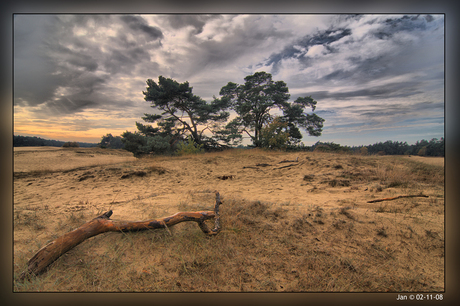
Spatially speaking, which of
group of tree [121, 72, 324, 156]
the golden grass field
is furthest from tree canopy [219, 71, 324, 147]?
the golden grass field

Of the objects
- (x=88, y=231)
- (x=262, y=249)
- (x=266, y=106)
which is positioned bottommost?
(x=262, y=249)

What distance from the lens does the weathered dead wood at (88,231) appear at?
1.47m

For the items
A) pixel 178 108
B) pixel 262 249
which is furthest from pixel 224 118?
pixel 262 249

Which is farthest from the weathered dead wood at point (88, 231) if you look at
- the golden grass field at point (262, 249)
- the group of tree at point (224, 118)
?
the group of tree at point (224, 118)

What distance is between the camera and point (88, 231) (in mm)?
1766

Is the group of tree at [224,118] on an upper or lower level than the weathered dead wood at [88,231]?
upper

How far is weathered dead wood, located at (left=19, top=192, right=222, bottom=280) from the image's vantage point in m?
1.47

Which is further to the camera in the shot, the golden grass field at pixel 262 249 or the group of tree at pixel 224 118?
the group of tree at pixel 224 118

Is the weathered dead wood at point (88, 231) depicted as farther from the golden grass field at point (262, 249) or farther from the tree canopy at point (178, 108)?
the tree canopy at point (178, 108)

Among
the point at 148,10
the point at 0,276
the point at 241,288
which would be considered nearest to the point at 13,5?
the point at 148,10

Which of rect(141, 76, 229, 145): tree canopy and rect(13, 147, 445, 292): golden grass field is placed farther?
rect(141, 76, 229, 145): tree canopy

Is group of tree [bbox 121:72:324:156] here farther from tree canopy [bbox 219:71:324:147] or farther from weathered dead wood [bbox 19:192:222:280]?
weathered dead wood [bbox 19:192:222:280]

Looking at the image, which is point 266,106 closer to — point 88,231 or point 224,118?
point 224,118

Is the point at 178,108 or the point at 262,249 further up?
the point at 178,108
